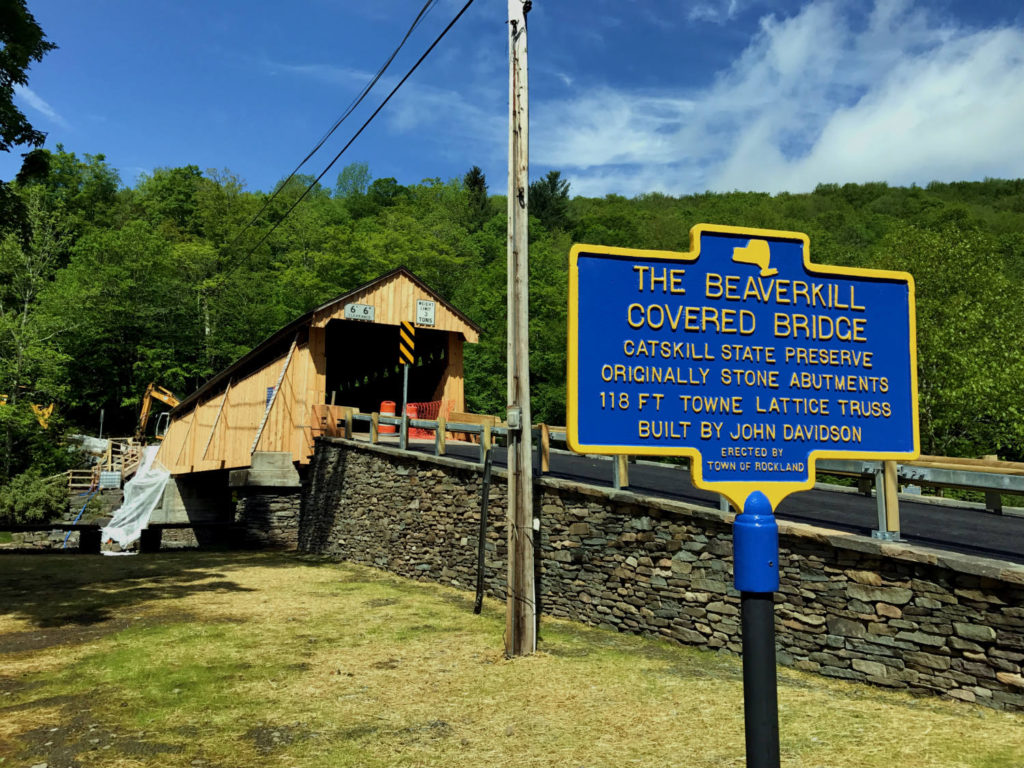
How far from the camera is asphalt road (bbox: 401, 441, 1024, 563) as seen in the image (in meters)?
7.70

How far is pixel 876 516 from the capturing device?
30.5 ft

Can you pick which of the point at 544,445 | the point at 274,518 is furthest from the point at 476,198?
the point at 544,445

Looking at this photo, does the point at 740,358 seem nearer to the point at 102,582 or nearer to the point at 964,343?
the point at 102,582

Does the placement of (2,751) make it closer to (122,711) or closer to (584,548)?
(122,711)

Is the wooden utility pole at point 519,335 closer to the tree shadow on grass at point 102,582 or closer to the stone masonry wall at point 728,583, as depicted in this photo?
the stone masonry wall at point 728,583

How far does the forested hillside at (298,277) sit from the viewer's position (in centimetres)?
3012

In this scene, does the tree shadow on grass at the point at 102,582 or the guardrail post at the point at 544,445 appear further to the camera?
the guardrail post at the point at 544,445

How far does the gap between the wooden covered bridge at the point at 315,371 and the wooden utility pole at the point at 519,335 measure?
11.2 metres

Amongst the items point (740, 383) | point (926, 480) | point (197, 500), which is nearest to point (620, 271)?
point (740, 383)

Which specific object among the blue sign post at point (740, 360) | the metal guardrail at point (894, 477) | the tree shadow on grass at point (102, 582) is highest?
the blue sign post at point (740, 360)

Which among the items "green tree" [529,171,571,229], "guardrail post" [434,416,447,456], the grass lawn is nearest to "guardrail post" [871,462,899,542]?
the grass lawn

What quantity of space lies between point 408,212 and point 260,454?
45.2 meters

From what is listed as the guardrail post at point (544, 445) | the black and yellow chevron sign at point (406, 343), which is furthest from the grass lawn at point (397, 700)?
the black and yellow chevron sign at point (406, 343)

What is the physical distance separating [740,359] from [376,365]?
25968 millimetres
